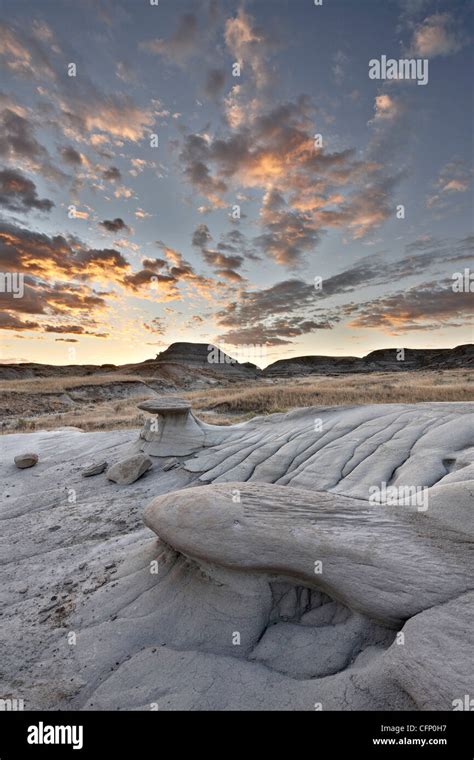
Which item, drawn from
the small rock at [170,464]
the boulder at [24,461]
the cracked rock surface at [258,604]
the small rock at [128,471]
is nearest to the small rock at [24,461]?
the boulder at [24,461]

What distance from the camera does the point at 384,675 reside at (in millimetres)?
2525

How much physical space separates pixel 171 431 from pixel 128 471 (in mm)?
1915

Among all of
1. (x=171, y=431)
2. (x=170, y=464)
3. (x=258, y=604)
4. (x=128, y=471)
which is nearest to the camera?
(x=258, y=604)

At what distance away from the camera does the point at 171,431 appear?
1027 centimetres

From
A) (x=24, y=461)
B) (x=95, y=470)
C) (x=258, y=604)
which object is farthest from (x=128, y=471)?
(x=258, y=604)

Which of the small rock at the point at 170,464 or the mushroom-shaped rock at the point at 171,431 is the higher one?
the mushroom-shaped rock at the point at 171,431

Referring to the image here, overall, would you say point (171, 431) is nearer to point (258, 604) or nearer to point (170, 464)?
point (170, 464)

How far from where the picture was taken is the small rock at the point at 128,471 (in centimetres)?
862

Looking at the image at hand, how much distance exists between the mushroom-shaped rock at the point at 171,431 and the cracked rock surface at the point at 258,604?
155 inches

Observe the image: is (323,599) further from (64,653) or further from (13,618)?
(13,618)

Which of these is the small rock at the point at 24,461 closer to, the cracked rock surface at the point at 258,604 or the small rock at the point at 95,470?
the small rock at the point at 95,470

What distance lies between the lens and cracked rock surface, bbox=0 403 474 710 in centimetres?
267

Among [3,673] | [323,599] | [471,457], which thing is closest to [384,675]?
[323,599]
